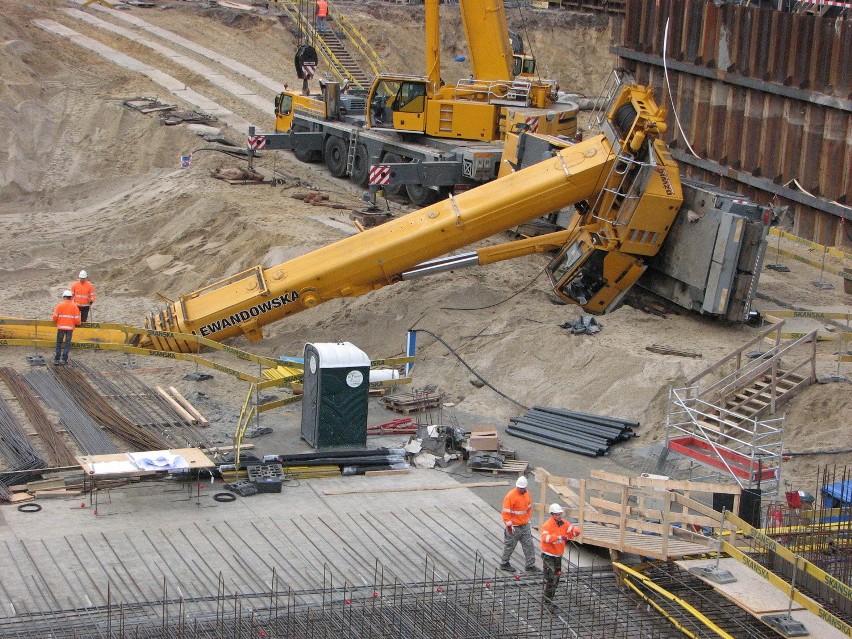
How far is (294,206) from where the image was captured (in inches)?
1152

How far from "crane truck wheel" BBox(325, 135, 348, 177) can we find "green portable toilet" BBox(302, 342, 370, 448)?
15789 mm

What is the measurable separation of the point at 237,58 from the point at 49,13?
667 centimetres

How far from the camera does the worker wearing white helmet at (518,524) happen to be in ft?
44.3

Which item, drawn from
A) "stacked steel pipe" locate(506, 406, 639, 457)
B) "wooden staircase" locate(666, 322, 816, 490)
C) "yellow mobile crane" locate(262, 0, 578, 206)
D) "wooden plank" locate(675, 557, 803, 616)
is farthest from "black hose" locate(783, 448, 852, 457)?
"yellow mobile crane" locate(262, 0, 578, 206)

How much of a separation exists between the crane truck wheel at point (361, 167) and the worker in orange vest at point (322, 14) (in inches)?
594

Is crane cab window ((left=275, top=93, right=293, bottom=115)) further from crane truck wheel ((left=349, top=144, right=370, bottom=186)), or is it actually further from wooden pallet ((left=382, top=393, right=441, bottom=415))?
wooden pallet ((left=382, top=393, right=441, bottom=415))

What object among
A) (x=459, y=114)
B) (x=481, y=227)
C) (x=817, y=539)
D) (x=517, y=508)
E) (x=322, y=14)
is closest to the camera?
(x=517, y=508)

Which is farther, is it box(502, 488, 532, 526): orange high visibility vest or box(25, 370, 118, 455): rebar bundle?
box(25, 370, 118, 455): rebar bundle

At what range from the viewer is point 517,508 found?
13500 millimetres

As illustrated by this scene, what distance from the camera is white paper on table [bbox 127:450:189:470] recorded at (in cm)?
1525

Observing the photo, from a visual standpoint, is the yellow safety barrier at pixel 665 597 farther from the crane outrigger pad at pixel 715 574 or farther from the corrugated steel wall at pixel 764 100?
Result: the corrugated steel wall at pixel 764 100

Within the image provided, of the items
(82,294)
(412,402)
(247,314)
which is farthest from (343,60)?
(412,402)

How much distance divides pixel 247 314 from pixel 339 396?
419 centimetres

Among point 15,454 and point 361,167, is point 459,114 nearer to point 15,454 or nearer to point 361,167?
point 361,167
